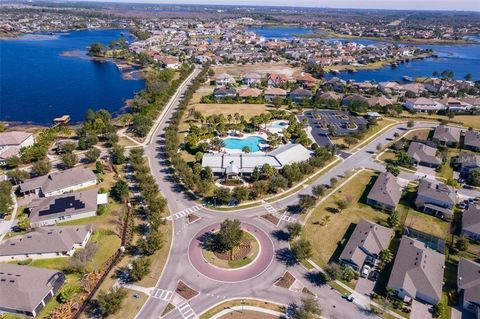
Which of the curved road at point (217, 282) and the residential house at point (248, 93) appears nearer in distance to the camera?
the curved road at point (217, 282)

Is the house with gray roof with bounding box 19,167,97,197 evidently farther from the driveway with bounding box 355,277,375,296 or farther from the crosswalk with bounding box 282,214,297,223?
the driveway with bounding box 355,277,375,296

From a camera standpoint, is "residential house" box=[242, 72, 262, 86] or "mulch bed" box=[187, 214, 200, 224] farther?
"residential house" box=[242, 72, 262, 86]

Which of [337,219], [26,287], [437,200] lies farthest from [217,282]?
[437,200]

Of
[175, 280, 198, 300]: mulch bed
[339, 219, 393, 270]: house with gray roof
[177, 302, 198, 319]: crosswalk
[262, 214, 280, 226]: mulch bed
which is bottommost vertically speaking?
[177, 302, 198, 319]: crosswalk

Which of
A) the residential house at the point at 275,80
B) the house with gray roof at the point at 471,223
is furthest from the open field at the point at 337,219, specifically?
the residential house at the point at 275,80

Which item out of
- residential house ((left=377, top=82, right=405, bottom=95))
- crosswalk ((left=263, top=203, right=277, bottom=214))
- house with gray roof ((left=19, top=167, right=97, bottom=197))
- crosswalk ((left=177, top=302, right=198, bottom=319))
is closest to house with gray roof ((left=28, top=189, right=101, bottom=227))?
house with gray roof ((left=19, top=167, right=97, bottom=197))

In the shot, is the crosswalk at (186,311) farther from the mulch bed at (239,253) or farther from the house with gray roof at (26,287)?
the house with gray roof at (26,287)

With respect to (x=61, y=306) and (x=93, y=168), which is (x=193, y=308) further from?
(x=93, y=168)
